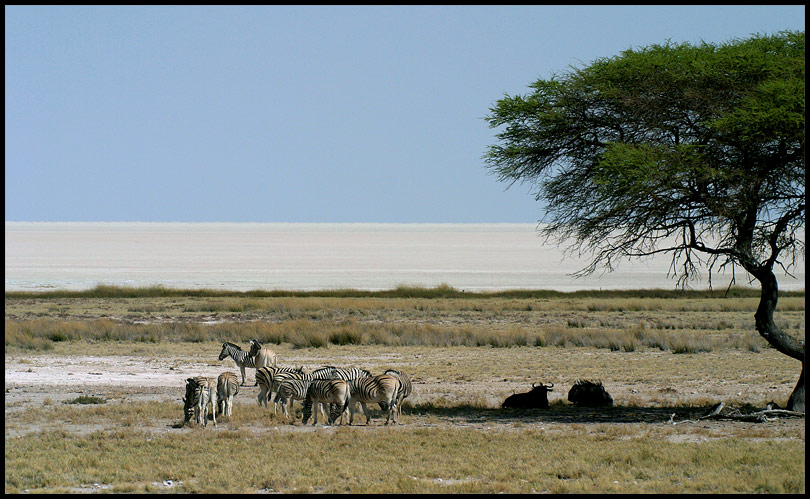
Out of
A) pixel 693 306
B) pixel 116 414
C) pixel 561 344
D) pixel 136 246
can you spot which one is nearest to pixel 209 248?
pixel 136 246

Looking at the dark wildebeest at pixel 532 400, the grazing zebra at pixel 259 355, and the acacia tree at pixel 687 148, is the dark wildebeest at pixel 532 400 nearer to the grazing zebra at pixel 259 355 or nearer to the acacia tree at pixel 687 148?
the acacia tree at pixel 687 148

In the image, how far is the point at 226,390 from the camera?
53.2 feet

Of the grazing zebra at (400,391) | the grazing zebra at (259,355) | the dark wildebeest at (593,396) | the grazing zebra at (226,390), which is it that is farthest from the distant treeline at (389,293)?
the grazing zebra at (400,391)

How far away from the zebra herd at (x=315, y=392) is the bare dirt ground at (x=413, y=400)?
33 cm

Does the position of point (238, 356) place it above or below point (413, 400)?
above

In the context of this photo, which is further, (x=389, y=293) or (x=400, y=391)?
(x=389, y=293)

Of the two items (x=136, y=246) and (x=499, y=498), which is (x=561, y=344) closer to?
(x=499, y=498)

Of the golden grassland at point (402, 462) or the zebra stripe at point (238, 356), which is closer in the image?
the golden grassland at point (402, 462)

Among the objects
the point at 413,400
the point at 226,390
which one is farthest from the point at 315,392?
the point at 413,400

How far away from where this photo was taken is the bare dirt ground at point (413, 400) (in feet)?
51.3

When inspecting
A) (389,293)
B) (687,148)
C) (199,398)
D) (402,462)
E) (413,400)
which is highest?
(687,148)

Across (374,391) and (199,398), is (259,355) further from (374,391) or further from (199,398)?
(374,391)

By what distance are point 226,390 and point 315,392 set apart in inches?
65.8

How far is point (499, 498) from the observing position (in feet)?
35.7
